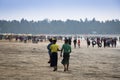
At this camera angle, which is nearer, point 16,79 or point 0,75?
point 16,79

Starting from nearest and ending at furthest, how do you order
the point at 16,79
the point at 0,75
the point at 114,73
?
the point at 16,79 → the point at 0,75 → the point at 114,73

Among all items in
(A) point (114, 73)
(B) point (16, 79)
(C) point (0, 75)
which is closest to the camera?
(B) point (16, 79)

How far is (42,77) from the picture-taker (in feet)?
48.9

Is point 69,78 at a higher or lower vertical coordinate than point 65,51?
lower

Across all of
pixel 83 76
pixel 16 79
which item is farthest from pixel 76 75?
pixel 16 79

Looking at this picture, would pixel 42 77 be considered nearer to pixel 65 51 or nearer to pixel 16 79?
pixel 16 79

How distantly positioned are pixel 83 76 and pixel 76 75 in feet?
1.37

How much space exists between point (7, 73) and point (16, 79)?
200 cm

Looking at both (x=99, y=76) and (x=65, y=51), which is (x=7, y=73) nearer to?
(x=65, y=51)

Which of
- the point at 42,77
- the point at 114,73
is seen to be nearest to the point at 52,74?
the point at 42,77

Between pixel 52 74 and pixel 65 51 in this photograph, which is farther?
pixel 65 51

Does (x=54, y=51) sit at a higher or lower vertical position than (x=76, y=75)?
higher

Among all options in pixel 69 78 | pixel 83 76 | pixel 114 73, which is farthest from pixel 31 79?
pixel 114 73

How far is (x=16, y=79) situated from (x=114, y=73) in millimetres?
5364
